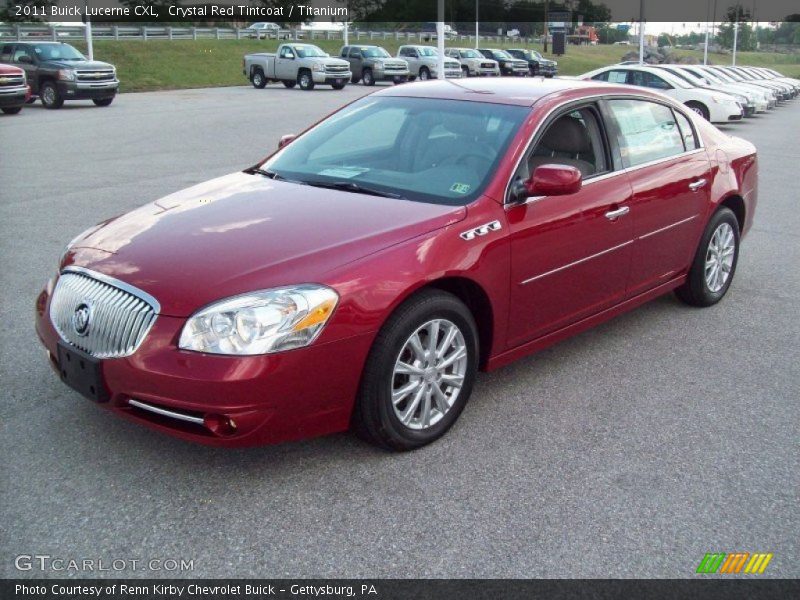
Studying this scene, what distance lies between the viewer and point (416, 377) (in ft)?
13.1

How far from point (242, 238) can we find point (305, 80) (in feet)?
110

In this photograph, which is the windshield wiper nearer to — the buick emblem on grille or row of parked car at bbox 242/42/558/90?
the buick emblem on grille

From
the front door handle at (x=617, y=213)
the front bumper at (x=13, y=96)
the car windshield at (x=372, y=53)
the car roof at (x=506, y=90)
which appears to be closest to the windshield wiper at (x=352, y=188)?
the car roof at (x=506, y=90)

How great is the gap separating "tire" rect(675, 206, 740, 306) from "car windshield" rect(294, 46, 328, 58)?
31622 millimetres

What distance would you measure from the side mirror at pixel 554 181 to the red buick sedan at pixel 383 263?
0.03 ft

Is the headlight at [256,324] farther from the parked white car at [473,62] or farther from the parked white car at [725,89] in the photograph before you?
the parked white car at [473,62]

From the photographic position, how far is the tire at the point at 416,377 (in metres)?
3.78

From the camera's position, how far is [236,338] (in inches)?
137

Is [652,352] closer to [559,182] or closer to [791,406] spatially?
[791,406]

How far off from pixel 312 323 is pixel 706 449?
6.42 feet

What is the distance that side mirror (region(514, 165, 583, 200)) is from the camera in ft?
14.2
